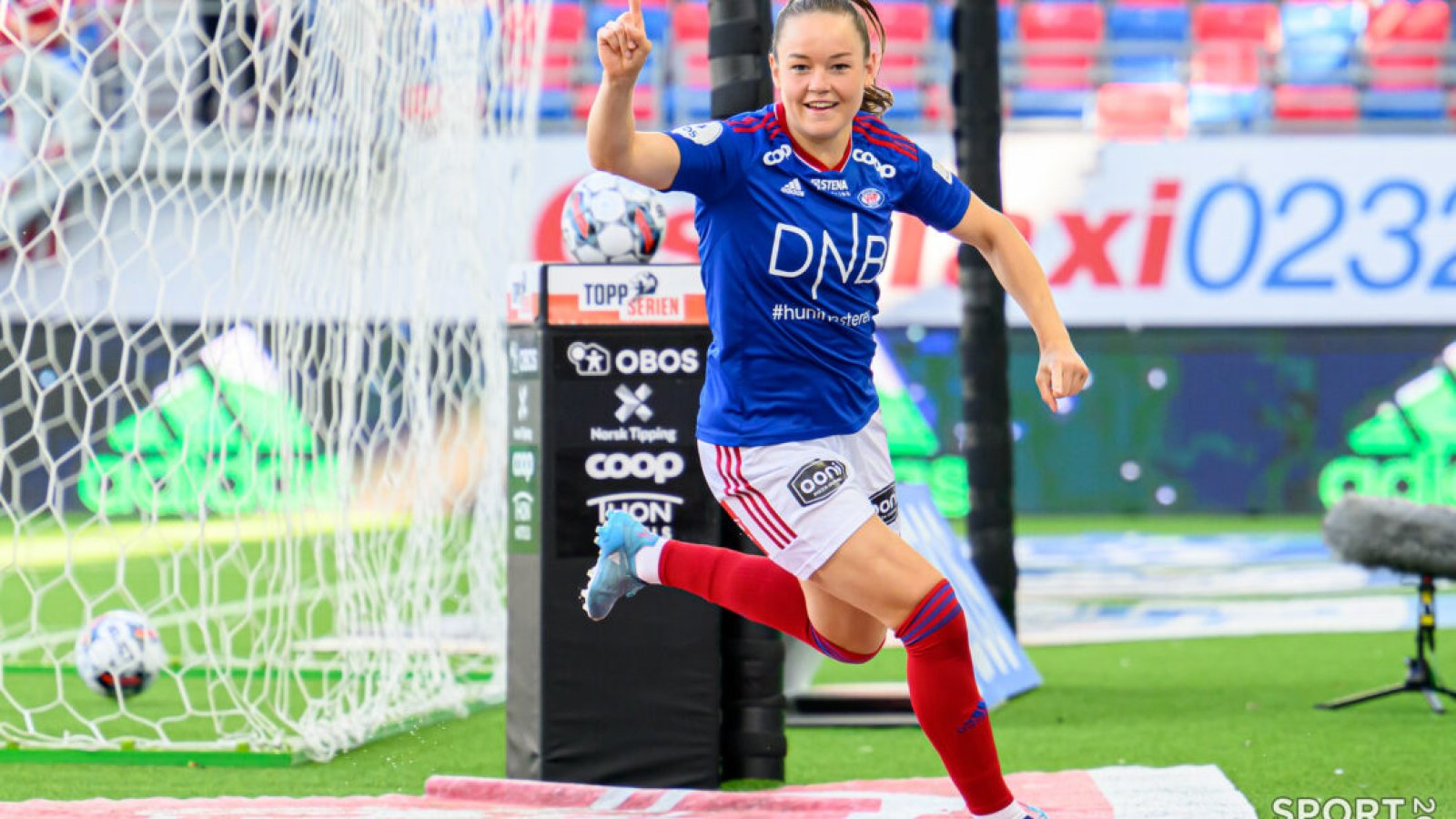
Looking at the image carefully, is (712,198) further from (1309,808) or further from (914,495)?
(914,495)

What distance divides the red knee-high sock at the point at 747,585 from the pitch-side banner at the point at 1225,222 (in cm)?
1166

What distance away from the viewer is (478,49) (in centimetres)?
757

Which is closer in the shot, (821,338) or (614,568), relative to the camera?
(821,338)

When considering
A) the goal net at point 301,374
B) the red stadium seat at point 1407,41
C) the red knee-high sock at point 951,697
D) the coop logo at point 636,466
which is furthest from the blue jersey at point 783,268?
the red stadium seat at point 1407,41

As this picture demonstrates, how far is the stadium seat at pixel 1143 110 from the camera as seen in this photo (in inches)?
648

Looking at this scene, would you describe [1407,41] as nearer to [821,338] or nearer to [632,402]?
[632,402]

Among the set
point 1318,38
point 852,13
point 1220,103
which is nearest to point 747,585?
point 852,13

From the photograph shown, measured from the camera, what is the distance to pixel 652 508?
16.0 feet

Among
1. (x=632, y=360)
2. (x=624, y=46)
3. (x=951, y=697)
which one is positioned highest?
(x=624, y=46)

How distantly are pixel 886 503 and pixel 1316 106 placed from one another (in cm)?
1426

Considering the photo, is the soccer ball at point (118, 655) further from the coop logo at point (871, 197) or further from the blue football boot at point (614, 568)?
the coop logo at point (871, 197)

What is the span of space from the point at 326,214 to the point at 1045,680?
357cm

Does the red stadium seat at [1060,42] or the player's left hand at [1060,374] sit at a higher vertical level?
the red stadium seat at [1060,42]

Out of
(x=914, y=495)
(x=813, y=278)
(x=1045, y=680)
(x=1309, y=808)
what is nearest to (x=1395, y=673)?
(x=1045, y=680)
